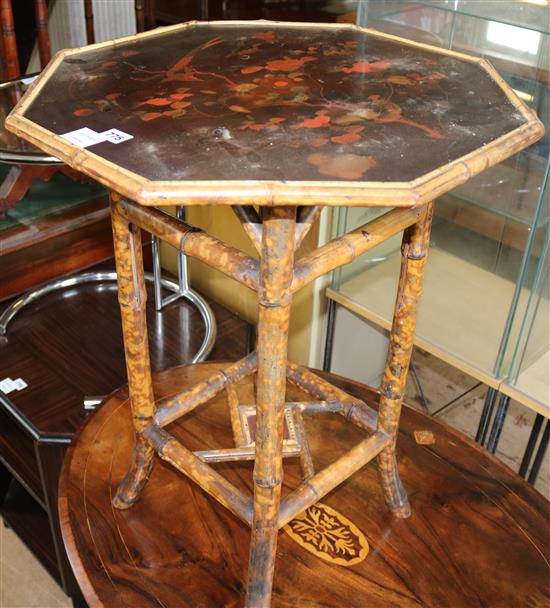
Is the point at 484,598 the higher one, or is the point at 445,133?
the point at 445,133

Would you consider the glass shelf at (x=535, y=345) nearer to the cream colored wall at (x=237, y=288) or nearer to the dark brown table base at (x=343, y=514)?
the dark brown table base at (x=343, y=514)

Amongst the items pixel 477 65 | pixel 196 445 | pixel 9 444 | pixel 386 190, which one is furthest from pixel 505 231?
pixel 9 444

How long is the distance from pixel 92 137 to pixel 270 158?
0.68 ft

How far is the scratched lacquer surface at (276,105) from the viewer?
80cm

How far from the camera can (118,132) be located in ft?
2.84

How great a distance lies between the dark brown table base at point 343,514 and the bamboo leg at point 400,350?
44 mm

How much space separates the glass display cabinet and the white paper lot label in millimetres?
937

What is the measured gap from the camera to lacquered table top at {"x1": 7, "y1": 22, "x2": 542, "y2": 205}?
763 millimetres

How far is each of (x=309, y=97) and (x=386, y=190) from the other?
11.6 inches

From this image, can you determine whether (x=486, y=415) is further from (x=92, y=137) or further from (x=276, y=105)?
(x=92, y=137)

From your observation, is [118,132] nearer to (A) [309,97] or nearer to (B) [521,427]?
(A) [309,97]

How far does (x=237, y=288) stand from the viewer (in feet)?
7.33

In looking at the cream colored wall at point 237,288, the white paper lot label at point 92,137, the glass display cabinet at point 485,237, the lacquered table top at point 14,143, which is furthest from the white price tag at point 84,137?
the cream colored wall at point 237,288

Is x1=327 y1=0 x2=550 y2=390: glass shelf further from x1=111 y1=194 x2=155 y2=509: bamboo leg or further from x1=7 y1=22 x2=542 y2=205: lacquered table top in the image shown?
x1=111 y1=194 x2=155 y2=509: bamboo leg
